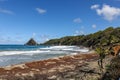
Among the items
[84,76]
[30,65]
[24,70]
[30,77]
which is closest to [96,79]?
[84,76]

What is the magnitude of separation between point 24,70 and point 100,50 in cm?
950

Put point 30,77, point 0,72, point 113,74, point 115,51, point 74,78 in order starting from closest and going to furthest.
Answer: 1. point 113,74
2. point 74,78
3. point 30,77
4. point 0,72
5. point 115,51

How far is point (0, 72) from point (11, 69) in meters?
2.09

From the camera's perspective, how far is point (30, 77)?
77.6 feet

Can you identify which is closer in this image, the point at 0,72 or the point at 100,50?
the point at 0,72

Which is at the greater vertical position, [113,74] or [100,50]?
[100,50]

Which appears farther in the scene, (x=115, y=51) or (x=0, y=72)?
(x=115, y=51)

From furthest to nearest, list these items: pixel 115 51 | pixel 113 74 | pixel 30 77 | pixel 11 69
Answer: pixel 115 51 → pixel 11 69 → pixel 30 77 → pixel 113 74

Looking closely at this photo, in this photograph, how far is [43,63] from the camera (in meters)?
33.9

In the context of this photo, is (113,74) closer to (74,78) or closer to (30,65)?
(74,78)

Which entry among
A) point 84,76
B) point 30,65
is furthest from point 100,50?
point 30,65

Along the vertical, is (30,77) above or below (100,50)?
below

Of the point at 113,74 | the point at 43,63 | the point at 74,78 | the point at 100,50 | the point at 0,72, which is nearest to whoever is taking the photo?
the point at 113,74

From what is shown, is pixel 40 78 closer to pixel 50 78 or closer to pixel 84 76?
pixel 50 78
